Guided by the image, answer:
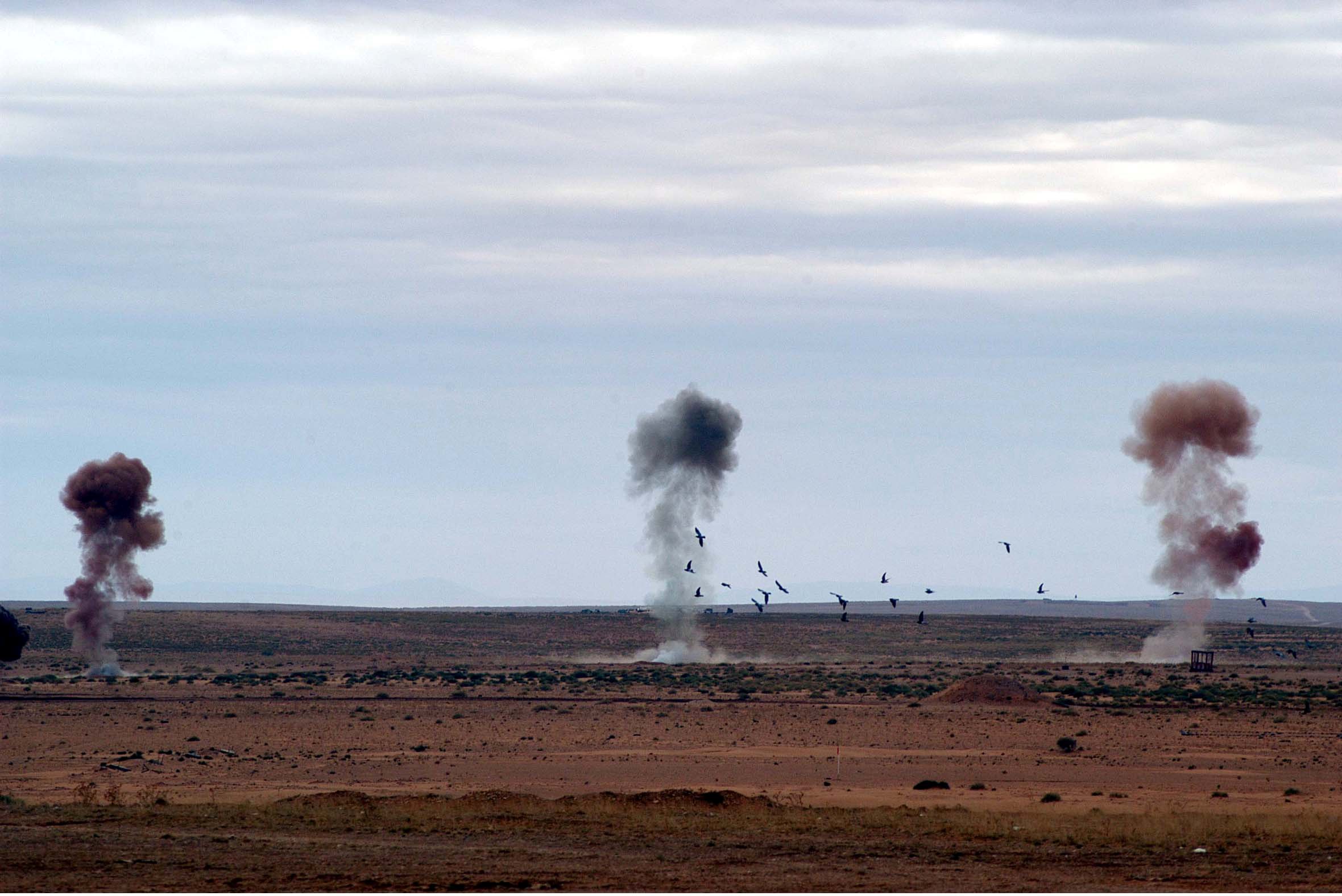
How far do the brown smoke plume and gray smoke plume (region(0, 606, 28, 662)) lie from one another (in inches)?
376

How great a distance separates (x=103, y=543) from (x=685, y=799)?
57.8 m

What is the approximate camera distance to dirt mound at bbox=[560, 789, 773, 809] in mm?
33250

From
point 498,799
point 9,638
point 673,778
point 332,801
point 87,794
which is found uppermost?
point 9,638

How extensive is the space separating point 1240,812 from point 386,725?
3179cm

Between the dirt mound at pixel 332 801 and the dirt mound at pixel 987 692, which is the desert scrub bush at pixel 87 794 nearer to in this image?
the dirt mound at pixel 332 801

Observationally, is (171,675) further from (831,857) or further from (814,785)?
(831,857)

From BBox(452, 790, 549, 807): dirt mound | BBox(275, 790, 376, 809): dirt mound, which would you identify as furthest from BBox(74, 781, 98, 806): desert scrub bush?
BBox(452, 790, 549, 807): dirt mound

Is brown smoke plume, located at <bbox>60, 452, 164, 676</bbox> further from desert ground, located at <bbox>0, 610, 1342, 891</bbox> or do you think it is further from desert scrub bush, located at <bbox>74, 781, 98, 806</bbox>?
desert scrub bush, located at <bbox>74, 781, 98, 806</bbox>

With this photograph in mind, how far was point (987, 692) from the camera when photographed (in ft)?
207

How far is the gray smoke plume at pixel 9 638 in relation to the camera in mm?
71125

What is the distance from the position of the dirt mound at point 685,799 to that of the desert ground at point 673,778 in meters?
0.10

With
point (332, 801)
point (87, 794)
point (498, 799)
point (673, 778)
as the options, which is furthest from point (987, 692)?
point (87, 794)

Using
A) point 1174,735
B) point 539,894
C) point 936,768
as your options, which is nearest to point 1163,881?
point 539,894

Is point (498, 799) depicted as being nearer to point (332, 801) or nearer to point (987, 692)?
point (332, 801)
